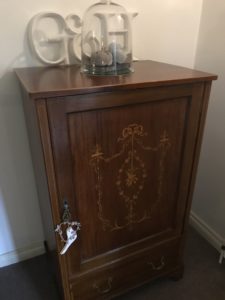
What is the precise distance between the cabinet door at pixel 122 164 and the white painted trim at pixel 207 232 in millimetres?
588

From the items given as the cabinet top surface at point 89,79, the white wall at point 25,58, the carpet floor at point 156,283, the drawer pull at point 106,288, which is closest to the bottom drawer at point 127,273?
the drawer pull at point 106,288

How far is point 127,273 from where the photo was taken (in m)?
1.22

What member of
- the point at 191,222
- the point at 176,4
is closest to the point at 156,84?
the point at 176,4

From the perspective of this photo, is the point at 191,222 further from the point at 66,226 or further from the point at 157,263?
the point at 66,226

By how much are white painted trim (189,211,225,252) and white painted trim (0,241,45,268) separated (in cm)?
105

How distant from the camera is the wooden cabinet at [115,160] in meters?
0.78

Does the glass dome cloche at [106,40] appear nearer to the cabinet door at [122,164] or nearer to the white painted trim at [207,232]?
the cabinet door at [122,164]

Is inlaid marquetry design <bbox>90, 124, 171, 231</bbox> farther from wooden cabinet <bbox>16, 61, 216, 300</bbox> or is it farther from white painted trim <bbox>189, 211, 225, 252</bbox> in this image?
white painted trim <bbox>189, 211, 225, 252</bbox>

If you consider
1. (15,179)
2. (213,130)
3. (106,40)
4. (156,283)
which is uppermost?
(106,40)

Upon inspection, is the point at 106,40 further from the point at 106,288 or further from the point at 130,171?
the point at 106,288

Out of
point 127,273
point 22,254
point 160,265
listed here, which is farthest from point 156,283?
point 22,254

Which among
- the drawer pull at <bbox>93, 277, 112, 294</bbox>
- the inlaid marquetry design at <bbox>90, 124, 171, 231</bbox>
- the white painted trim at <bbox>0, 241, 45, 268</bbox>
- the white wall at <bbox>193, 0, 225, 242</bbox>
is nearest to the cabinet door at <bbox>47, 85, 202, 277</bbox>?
the inlaid marquetry design at <bbox>90, 124, 171, 231</bbox>

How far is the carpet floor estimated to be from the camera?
1.35 m

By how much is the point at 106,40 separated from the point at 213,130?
840 mm
